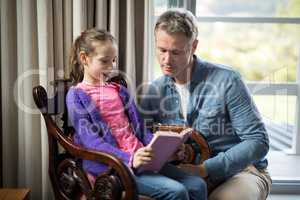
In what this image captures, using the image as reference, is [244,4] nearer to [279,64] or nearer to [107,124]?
[279,64]

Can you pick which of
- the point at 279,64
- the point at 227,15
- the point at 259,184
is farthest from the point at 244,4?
the point at 259,184

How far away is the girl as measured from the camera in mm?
1496

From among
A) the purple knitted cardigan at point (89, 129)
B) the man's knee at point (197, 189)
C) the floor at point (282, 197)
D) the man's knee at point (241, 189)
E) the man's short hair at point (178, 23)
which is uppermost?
the man's short hair at point (178, 23)

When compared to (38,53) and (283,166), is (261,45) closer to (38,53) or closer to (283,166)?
(283,166)

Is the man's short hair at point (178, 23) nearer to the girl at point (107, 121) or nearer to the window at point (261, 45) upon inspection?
the girl at point (107, 121)

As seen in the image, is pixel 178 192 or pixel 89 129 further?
pixel 89 129

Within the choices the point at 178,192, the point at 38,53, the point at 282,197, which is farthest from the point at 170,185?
the point at 282,197

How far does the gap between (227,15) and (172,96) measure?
0.87 metres

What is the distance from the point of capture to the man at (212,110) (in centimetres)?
171

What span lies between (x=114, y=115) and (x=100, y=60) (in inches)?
9.8

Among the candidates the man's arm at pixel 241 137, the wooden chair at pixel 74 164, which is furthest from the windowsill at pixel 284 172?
the wooden chair at pixel 74 164

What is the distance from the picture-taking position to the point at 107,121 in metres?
1.65

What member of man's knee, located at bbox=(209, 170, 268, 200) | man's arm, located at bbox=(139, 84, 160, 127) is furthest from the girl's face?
man's knee, located at bbox=(209, 170, 268, 200)

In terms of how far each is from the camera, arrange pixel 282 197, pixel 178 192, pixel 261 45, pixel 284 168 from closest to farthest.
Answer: pixel 178 192 → pixel 282 197 → pixel 261 45 → pixel 284 168
